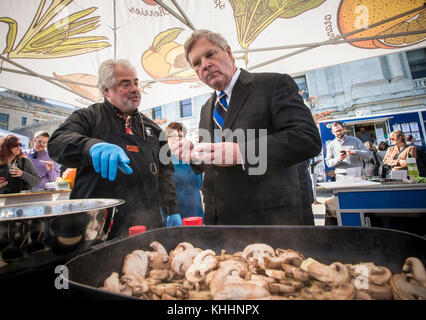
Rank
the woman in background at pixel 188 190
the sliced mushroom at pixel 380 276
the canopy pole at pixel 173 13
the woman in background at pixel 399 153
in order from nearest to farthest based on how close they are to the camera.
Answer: the sliced mushroom at pixel 380 276 < the canopy pole at pixel 173 13 < the woman in background at pixel 188 190 < the woman in background at pixel 399 153

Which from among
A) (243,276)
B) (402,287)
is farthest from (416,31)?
(243,276)

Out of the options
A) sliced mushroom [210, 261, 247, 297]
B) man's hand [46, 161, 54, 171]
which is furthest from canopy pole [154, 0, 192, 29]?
man's hand [46, 161, 54, 171]

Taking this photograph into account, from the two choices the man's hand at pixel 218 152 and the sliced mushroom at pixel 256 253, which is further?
the man's hand at pixel 218 152

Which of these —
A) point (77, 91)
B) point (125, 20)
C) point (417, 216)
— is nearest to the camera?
point (125, 20)

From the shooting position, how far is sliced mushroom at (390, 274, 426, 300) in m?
0.50

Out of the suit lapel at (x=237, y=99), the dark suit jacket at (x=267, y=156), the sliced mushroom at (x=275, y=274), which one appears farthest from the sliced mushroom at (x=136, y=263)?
the suit lapel at (x=237, y=99)

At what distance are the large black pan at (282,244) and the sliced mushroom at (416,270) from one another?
35mm

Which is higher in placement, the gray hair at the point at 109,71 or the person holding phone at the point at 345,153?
the gray hair at the point at 109,71

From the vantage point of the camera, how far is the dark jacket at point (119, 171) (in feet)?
4.66

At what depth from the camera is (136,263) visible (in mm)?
763

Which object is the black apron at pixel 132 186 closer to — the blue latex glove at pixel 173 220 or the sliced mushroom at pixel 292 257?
the blue latex glove at pixel 173 220
